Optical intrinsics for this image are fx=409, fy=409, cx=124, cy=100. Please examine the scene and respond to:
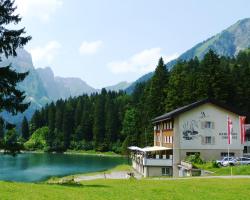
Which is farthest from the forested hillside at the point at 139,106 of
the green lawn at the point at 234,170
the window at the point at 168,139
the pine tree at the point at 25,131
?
the green lawn at the point at 234,170

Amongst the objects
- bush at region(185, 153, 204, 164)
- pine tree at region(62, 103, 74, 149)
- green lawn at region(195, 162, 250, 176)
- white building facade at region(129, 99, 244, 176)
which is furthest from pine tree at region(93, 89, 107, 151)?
green lawn at region(195, 162, 250, 176)

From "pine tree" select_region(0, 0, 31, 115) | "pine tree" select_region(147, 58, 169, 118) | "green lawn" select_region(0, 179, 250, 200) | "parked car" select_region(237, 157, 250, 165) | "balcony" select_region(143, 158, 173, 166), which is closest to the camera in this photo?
"green lawn" select_region(0, 179, 250, 200)

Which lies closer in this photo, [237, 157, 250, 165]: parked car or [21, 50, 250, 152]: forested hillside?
[237, 157, 250, 165]: parked car

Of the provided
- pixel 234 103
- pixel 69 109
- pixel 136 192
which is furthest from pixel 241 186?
pixel 69 109

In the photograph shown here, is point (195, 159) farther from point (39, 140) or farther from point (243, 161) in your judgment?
point (39, 140)

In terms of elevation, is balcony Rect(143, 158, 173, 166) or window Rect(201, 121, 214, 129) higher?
window Rect(201, 121, 214, 129)

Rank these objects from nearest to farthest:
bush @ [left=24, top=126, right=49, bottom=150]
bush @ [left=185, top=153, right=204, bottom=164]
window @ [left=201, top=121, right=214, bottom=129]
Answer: bush @ [left=185, top=153, right=204, bottom=164] → window @ [left=201, top=121, right=214, bottom=129] → bush @ [left=24, top=126, right=49, bottom=150]

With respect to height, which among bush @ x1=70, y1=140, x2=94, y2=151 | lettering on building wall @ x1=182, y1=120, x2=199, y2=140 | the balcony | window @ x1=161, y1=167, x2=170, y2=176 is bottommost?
window @ x1=161, y1=167, x2=170, y2=176

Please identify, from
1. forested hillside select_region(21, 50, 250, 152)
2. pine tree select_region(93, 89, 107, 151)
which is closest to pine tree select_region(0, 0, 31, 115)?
forested hillside select_region(21, 50, 250, 152)

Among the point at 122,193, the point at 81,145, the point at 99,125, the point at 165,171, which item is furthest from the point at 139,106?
the point at 122,193

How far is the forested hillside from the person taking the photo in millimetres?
85688

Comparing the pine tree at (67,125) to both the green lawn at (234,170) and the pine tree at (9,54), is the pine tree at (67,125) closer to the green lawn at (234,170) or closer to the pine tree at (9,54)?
the green lawn at (234,170)

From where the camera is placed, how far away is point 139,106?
119 m

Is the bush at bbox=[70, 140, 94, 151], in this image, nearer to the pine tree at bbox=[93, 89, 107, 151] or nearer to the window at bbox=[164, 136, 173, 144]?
the pine tree at bbox=[93, 89, 107, 151]
